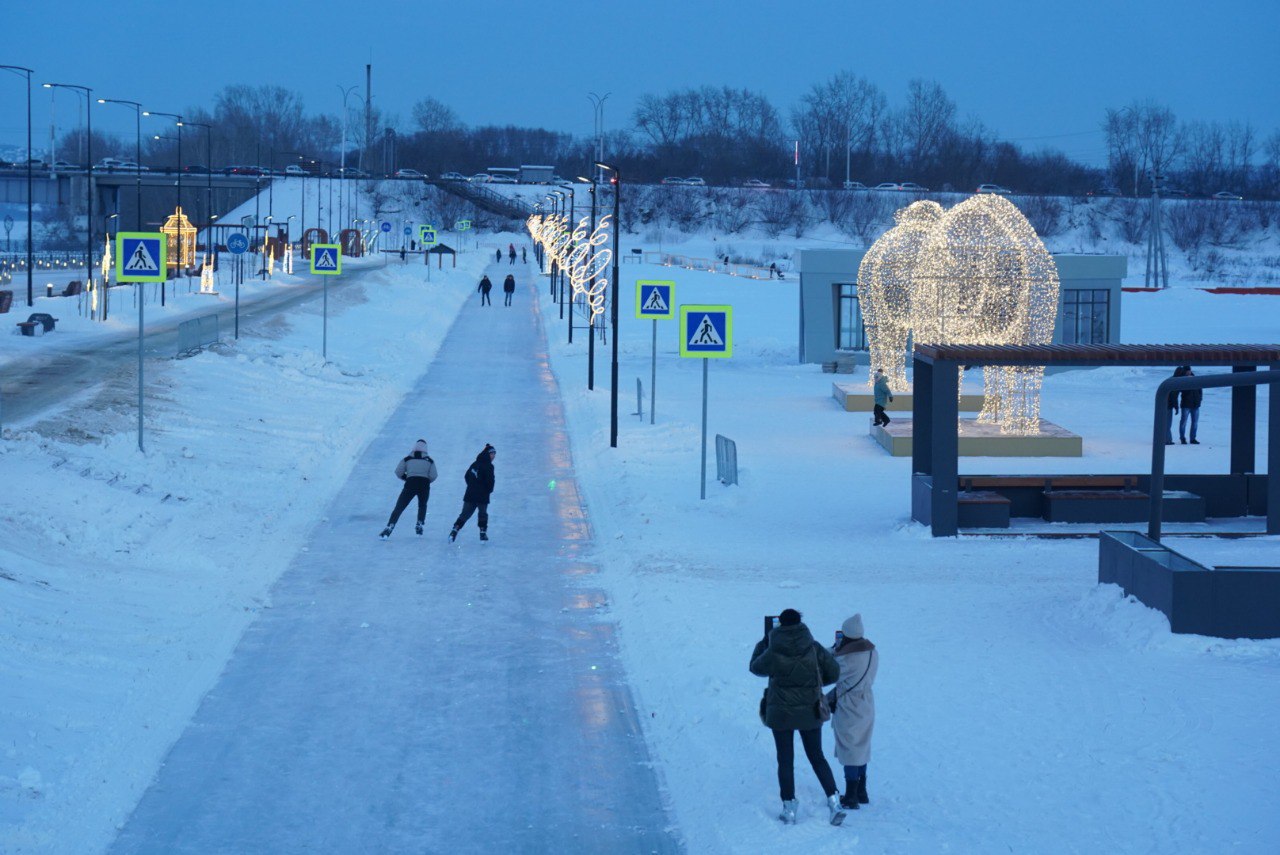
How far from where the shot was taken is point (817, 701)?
839 centimetres

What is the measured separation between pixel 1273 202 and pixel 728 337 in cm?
13738

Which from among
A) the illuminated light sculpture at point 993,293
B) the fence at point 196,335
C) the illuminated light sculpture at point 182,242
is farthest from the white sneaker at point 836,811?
the illuminated light sculpture at point 182,242

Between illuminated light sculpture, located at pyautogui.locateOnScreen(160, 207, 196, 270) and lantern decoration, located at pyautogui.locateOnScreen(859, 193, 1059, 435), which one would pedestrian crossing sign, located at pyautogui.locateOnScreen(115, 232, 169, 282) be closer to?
lantern decoration, located at pyautogui.locateOnScreen(859, 193, 1059, 435)

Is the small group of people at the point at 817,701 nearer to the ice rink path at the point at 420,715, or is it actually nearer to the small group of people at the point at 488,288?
the ice rink path at the point at 420,715

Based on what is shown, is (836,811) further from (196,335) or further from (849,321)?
(849,321)

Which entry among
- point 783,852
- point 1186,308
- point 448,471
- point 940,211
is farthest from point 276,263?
point 783,852

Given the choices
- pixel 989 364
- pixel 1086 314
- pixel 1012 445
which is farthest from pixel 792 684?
pixel 1086 314

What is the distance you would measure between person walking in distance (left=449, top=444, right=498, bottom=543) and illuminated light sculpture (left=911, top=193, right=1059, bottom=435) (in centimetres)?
1161

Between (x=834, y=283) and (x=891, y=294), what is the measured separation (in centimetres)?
1085

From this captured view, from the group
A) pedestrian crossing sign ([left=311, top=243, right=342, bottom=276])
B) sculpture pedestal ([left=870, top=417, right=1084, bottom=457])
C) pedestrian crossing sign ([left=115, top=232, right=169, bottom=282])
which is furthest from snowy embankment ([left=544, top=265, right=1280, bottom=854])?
pedestrian crossing sign ([left=311, top=243, right=342, bottom=276])

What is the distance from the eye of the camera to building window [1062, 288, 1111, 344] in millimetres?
40312

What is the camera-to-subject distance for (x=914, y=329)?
28344 mm

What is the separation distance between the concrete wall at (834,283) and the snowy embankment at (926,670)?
15.9m

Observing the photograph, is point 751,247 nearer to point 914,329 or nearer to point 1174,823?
point 914,329
